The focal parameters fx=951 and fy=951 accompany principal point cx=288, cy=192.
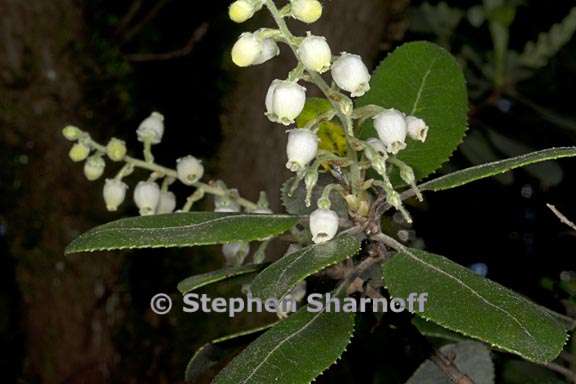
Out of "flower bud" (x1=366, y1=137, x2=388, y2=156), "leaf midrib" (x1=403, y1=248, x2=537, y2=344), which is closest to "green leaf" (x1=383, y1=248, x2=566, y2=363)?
"leaf midrib" (x1=403, y1=248, x2=537, y2=344)

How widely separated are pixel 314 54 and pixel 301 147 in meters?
0.08

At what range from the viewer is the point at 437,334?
105 cm

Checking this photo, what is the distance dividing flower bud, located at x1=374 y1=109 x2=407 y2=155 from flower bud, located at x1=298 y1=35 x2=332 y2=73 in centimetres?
9

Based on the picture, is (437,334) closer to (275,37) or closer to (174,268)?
(275,37)

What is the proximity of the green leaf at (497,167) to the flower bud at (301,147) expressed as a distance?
11 centimetres

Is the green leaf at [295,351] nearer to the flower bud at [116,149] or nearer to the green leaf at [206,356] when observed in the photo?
the green leaf at [206,356]

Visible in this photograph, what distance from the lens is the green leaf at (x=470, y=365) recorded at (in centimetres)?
97

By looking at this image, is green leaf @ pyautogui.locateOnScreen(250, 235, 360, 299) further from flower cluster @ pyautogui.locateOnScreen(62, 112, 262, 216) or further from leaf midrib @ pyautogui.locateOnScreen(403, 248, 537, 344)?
flower cluster @ pyautogui.locateOnScreen(62, 112, 262, 216)

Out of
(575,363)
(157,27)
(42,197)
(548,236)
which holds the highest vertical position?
(157,27)

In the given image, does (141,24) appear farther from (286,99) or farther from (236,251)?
(286,99)

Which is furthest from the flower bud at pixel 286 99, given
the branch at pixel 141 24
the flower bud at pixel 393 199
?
the branch at pixel 141 24

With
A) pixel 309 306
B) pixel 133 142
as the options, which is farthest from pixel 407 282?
pixel 133 142

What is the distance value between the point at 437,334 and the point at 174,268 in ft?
2.49

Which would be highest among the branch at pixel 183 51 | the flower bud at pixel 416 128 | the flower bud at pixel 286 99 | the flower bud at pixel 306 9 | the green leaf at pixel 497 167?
the branch at pixel 183 51
